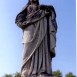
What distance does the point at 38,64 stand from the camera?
14211 mm

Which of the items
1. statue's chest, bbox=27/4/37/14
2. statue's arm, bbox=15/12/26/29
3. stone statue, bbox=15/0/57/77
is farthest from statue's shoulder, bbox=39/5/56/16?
statue's arm, bbox=15/12/26/29

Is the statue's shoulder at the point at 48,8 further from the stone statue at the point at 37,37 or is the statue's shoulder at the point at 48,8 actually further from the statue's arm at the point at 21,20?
the statue's arm at the point at 21,20

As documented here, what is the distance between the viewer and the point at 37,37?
14.7 m

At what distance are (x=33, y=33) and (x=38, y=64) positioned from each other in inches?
58.4

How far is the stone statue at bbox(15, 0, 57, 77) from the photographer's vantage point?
1415 cm

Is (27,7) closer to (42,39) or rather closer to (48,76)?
(42,39)

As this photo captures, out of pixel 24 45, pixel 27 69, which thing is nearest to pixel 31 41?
pixel 24 45

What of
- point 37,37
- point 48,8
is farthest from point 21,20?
point 48,8

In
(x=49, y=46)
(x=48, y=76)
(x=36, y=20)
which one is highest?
(x=36, y=20)

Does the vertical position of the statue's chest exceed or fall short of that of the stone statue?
it exceeds it

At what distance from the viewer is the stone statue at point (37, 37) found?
46.4ft

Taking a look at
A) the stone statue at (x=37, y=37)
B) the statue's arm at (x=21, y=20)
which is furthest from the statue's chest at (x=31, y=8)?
the statue's arm at (x=21, y=20)

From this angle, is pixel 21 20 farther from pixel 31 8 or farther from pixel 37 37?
pixel 37 37

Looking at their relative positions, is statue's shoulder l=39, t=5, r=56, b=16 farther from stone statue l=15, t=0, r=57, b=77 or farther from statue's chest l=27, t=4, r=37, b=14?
statue's chest l=27, t=4, r=37, b=14
